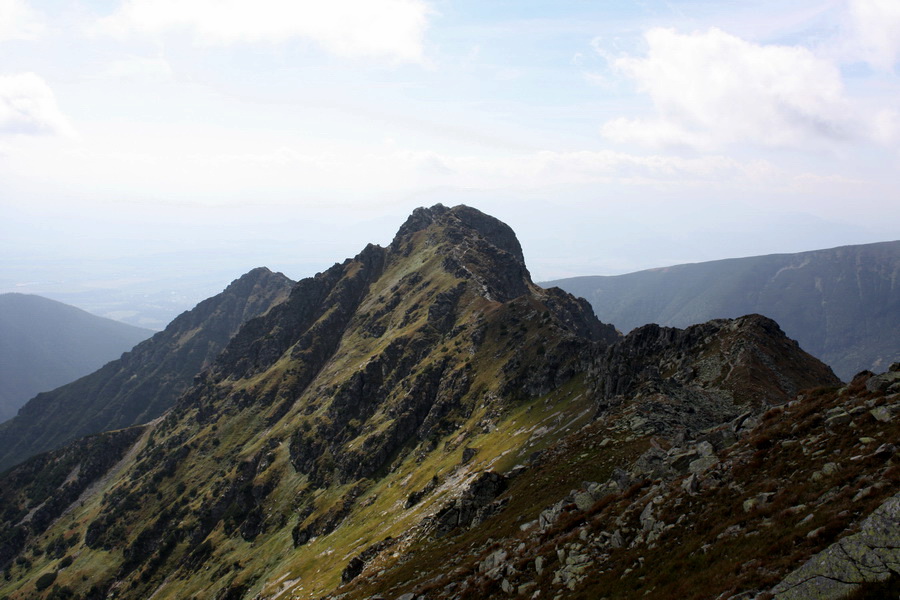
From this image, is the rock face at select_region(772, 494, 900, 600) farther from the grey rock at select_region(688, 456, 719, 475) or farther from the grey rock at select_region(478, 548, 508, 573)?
the grey rock at select_region(478, 548, 508, 573)

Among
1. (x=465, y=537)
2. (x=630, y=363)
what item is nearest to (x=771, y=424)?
(x=465, y=537)

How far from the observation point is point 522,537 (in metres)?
44.6

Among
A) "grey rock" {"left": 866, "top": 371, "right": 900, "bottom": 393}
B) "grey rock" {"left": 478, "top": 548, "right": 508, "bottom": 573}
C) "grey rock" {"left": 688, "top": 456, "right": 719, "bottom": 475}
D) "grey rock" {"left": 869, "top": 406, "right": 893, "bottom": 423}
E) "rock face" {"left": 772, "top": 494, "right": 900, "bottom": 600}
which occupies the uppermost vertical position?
"grey rock" {"left": 866, "top": 371, "right": 900, "bottom": 393}

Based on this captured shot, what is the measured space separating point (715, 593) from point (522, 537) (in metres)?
24.0

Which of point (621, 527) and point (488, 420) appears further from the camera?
point (488, 420)

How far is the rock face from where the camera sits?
18.4 m

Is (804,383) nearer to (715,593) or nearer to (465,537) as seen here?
(465,537)

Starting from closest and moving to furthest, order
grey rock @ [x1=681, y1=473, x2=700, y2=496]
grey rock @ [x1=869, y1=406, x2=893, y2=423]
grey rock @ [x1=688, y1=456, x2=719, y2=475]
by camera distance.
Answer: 1. grey rock @ [x1=869, y1=406, x2=893, y2=423]
2. grey rock @ [x1=681, y1=473, x2=700, y2=496]
3. grey rock @ [x1=688, y1=456, x2=719, y2=475]

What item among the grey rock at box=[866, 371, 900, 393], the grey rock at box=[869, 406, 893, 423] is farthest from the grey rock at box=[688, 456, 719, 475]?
the grey rock at box=[866, 371, 900, 393]

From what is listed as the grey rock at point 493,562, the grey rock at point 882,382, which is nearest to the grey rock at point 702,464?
the grey rock at point 882,382

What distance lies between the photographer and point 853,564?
19.1 metres

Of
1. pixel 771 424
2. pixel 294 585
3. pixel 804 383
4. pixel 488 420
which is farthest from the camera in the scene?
pixel 488 420

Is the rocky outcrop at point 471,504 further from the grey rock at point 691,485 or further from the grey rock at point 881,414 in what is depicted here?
the grey rock at point 881,414

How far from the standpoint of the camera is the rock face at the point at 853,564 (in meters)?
18.4
